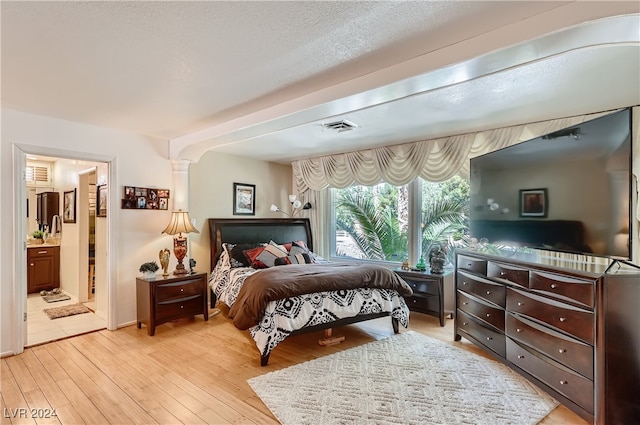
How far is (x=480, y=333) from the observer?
10.0 feet

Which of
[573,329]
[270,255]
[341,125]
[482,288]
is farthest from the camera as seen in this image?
[270,255]

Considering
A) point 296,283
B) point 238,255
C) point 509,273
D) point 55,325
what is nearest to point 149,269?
point 238,255

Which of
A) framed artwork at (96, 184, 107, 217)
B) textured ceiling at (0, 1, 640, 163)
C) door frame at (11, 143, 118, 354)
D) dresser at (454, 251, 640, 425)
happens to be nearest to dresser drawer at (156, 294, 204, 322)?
door frame at (11, 143, 118, 354)

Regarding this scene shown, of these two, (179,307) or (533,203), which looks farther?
A: (179,307)

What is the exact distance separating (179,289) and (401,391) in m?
2.72

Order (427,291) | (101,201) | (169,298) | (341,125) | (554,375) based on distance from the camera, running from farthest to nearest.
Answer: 1. (101,201)
2. (427,291)
3. (169,298)
4. (341,125)
5. (554,375)

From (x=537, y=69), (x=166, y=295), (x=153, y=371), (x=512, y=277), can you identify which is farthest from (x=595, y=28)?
(x=166, y=295)

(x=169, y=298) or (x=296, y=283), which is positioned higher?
(x=296, y=283)

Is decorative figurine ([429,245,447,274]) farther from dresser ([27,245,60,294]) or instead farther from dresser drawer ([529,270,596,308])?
dresser ([27,245,60,294])

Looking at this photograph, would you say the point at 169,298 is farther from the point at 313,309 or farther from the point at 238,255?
the point at 313,309

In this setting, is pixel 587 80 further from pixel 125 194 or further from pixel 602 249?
pixel 125 194

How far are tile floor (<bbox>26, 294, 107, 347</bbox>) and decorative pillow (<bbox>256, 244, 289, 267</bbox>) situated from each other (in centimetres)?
200

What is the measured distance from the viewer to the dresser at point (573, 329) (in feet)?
6.36

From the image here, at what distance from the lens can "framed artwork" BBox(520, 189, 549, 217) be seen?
257 cm
